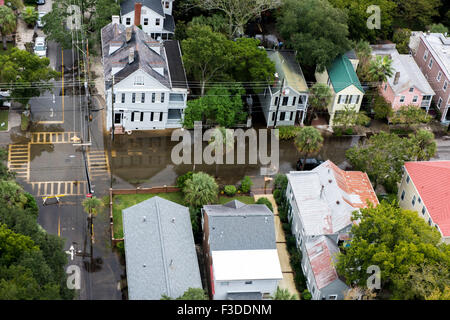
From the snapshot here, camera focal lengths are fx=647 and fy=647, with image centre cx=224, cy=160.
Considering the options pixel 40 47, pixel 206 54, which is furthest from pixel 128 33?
pixel 40 47

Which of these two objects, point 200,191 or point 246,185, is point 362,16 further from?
point 200,191

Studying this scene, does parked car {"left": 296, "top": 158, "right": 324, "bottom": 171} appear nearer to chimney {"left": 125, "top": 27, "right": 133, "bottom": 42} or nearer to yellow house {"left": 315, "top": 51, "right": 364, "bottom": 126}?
yellow house {"left": 315, "top": 51, "right": 364, "bottom": 126}

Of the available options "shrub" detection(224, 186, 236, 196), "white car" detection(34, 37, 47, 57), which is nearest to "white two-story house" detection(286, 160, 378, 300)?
"shrub" detection(224, 186, 236, 196)

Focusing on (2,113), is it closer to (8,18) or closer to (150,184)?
(8,18)

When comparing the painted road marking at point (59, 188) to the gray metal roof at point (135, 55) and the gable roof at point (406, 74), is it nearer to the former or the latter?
the gray metal roof at point (135, 55)

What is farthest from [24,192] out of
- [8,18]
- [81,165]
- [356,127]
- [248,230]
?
[356,127]

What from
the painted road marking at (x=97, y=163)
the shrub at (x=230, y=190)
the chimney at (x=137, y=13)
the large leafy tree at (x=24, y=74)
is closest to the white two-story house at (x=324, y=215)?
the shrub at (x=230, y=190)
